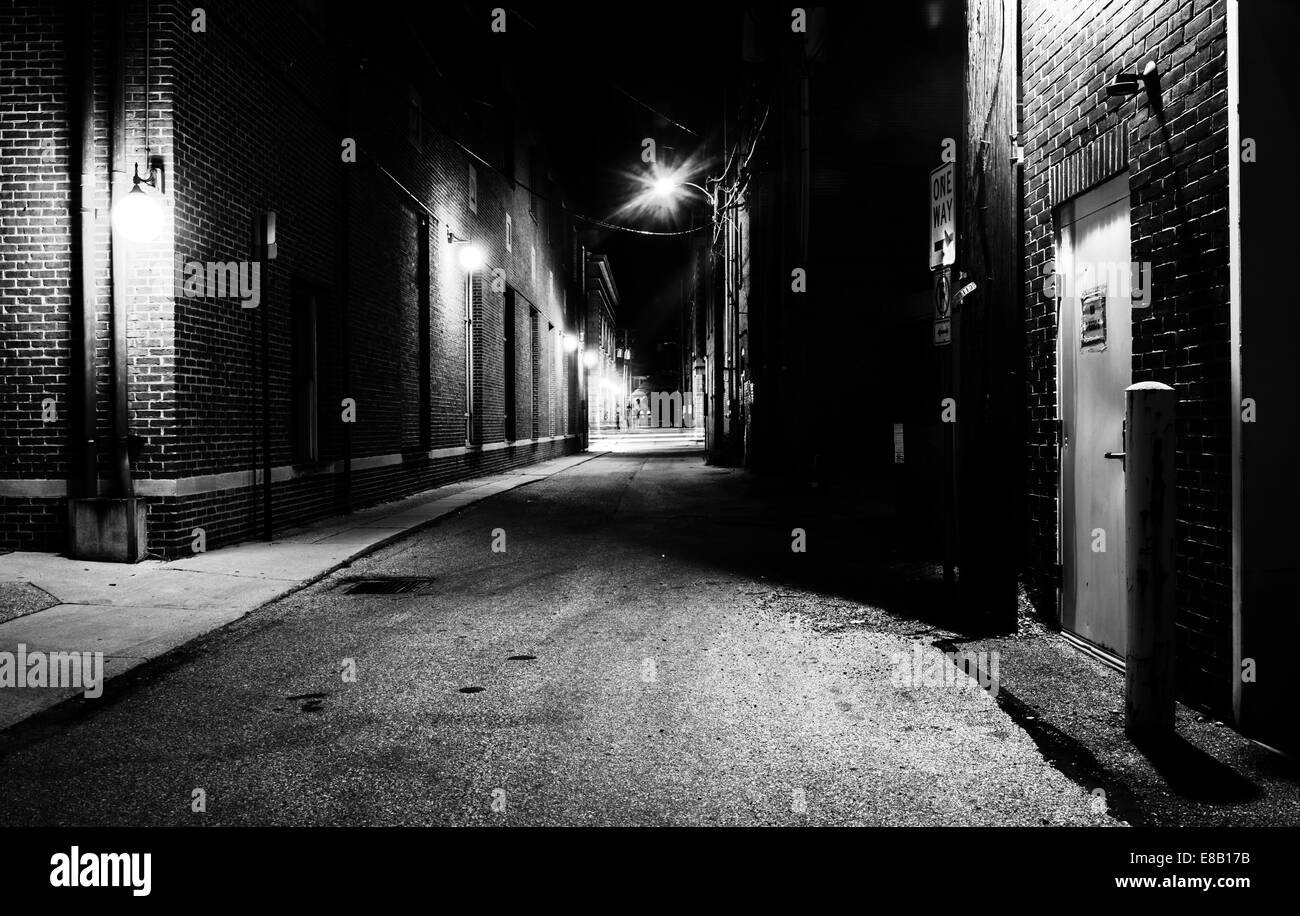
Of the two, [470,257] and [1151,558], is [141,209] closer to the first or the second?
[1151,558]

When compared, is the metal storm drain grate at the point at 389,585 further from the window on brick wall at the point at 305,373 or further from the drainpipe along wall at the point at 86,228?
the window on brick wall at the point at 305,373

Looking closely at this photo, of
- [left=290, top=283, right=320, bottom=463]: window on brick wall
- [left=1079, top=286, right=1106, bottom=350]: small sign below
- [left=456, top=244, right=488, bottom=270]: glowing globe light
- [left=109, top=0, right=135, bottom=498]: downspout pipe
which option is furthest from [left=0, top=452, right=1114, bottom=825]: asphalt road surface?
[left=456, top=244, right=488, bottom=270]: glowing globe light

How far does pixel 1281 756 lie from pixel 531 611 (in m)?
4.87

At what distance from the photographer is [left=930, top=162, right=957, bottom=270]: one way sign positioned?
6430mm

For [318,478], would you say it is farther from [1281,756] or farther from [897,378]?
[897,378]

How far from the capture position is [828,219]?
66.1 feet

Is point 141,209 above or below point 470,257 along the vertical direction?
below

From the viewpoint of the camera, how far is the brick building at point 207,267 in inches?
336

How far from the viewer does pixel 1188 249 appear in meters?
4.52

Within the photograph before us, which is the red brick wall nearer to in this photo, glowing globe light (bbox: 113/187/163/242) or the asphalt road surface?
the asphalt road surface

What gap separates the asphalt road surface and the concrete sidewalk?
0.26 meters

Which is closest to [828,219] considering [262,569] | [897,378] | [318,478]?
[897,378]

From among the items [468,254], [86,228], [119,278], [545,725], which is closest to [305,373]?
[119,278]

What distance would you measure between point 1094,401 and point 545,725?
404cm
